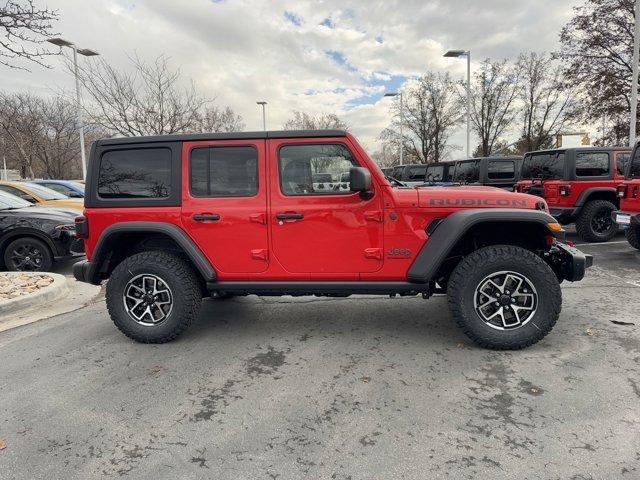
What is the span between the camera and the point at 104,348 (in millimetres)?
4047

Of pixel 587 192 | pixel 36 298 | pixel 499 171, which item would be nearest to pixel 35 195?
pixel 36 298

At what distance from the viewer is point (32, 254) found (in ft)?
23.1

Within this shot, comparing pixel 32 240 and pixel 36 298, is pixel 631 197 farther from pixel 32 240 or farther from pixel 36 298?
pixel 32 240

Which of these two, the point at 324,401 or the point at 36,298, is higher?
the point at 36,298

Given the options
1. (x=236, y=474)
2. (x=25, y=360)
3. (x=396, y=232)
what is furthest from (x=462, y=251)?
(x=25, y=360)

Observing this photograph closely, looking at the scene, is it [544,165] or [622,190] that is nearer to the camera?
[622,190]

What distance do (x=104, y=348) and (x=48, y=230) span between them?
391 cm

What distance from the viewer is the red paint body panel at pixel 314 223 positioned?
147 inches

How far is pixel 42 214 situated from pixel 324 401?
636 centimetres

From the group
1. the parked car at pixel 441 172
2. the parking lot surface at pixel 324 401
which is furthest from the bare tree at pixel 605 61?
the parking lot surface at pixel 324 401

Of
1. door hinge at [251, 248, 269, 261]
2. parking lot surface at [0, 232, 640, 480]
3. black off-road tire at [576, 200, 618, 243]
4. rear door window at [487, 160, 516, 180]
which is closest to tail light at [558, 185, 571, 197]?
black off-road tire at [576, 200, 618, 243]

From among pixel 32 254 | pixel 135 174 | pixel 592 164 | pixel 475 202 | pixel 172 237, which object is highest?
pixel 592 164

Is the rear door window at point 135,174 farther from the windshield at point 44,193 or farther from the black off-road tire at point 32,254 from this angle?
the windshield at point 44,193

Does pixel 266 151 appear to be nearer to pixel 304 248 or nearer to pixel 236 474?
pixel 304 248
